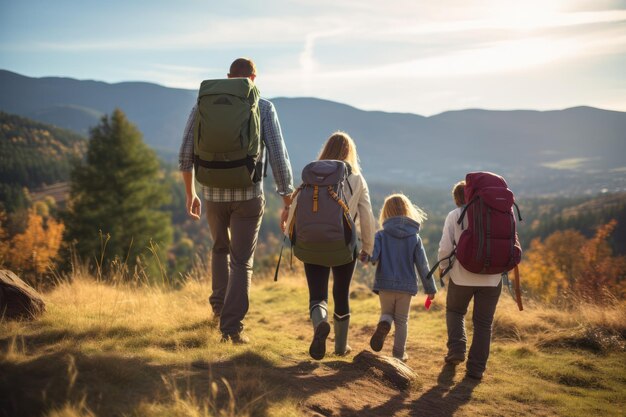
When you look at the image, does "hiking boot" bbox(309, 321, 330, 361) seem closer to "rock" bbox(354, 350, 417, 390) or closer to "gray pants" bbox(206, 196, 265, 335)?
"rock" bbox(354, 350, 417, 390)

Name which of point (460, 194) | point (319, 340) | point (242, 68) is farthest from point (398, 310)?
point (242, 68)

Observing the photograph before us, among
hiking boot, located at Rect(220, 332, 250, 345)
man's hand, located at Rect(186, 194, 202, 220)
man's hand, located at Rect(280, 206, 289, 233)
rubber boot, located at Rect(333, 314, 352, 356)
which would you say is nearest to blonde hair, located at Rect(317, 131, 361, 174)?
man's hand, located at Rect(280, 206, 289, 233)

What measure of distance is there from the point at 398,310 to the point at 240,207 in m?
2.03

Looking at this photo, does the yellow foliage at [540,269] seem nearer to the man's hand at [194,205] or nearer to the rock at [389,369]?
the rock at [389,369]

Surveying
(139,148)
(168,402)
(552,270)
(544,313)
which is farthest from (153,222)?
(552,270)

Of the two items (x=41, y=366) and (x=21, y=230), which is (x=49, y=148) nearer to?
(x=21, y=230)

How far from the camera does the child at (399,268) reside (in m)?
4.65

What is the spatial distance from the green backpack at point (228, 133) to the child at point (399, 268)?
5.48ft

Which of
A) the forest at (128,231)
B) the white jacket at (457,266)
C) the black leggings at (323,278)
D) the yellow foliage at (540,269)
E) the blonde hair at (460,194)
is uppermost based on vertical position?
the blonde hair at (460,194)

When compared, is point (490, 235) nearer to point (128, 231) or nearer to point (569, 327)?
point (569, 327)

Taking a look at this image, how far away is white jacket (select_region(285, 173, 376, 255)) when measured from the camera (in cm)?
423

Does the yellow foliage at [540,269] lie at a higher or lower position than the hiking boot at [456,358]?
lower

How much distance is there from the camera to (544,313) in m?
6.61

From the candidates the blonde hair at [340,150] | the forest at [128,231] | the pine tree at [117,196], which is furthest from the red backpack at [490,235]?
the pine tree at [117,196]
